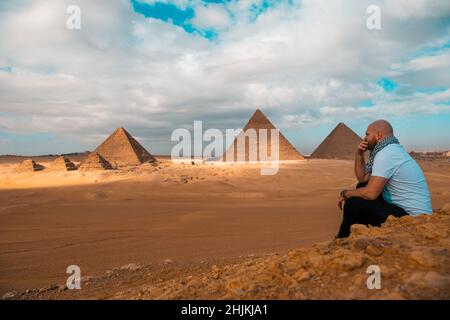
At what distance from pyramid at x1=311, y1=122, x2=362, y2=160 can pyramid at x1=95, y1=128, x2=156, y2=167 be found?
2016cm

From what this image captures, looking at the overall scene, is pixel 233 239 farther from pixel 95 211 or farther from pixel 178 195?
pixel 178 195

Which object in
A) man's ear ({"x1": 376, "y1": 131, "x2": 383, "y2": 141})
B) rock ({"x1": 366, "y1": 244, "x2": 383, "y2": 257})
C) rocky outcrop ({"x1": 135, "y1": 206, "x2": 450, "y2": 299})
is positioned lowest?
rocky outcrop ({"x1": 135, "y1": 206, "x2": 450, "y2": 299})

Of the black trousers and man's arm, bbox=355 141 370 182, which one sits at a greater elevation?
man's arm, bbox=355 141 370 182

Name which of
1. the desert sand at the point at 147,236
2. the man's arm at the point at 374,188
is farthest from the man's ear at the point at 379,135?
the desert sand at the point at 147,236

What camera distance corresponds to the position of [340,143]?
43.8 meters

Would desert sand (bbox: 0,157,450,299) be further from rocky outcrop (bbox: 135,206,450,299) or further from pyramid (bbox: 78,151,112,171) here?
pyramid (bbox: 78,151,112,171)

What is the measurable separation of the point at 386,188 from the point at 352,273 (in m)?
1.45

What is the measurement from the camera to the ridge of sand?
83.6 inches

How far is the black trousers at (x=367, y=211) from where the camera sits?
356 cm

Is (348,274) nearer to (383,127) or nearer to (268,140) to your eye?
(383,127)

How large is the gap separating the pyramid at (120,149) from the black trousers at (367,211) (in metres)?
35.5

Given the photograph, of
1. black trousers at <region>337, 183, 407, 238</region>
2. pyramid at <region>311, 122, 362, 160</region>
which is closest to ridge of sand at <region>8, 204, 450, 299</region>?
black trousers at <region>337, 183, 407, 238</region>

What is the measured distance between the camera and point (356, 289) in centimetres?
216

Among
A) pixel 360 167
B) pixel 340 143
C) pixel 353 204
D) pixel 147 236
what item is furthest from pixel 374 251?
pixel 340 143
